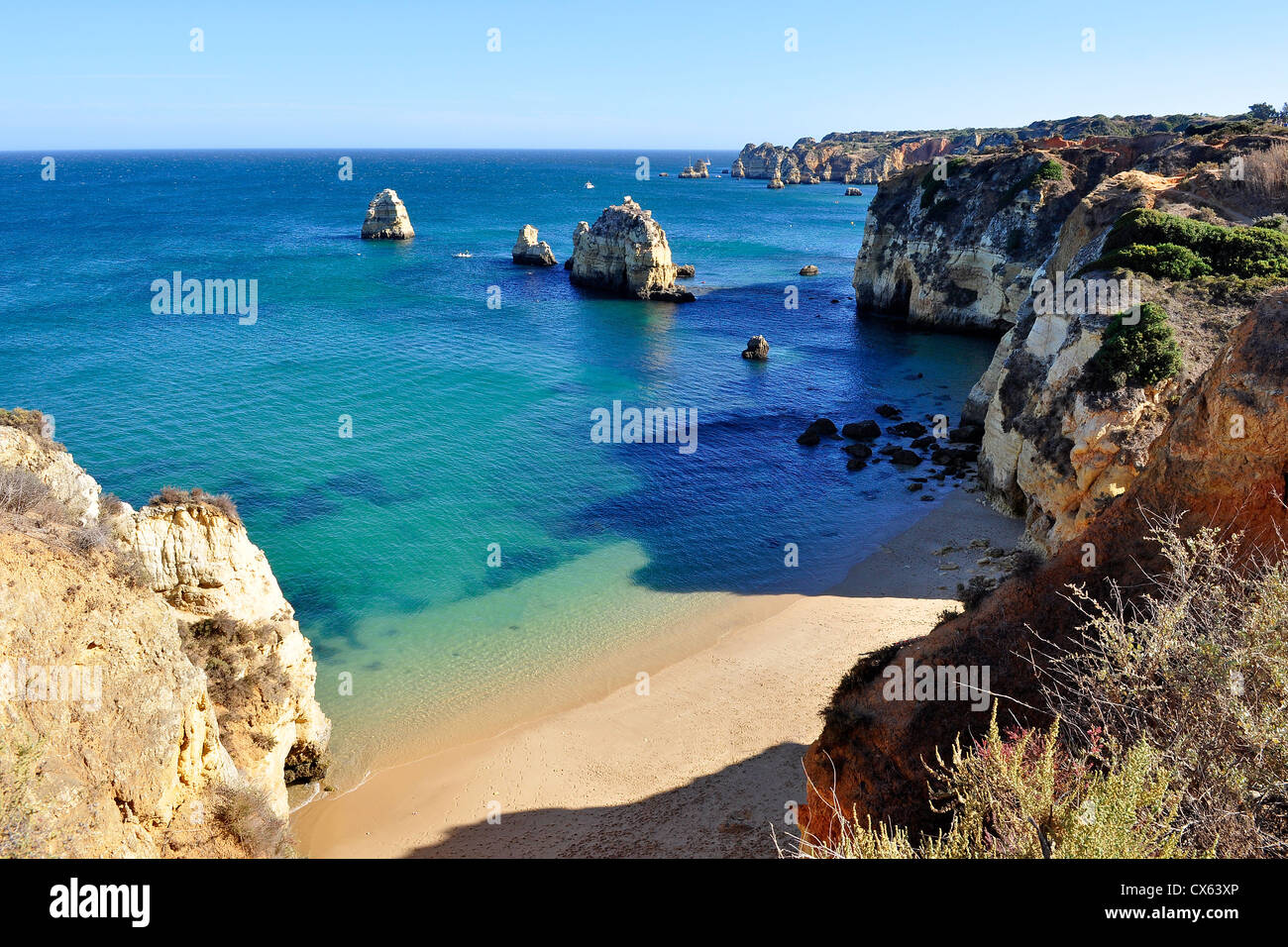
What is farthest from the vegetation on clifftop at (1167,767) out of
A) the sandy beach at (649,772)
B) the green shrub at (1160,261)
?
the green shrub at (1160,261)

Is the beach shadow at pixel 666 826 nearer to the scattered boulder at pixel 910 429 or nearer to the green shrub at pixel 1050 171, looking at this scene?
the scattered boulder at pixel 910 429

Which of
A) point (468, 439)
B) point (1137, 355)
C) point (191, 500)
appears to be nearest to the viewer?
point (191, 500)

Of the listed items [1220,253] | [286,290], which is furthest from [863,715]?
[286,290]

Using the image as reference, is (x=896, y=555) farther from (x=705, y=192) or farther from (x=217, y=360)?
(x=705, y=192)

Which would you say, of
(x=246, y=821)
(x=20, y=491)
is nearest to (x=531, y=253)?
(x=20, y=491)

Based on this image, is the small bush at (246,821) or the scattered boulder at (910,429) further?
the scattered boulder at (910,429)

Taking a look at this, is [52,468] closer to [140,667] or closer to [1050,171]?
[140,667]

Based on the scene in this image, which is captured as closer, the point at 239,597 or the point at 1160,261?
the point at 239,597

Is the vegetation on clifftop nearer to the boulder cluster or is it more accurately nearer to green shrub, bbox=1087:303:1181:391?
green shrub, bbox=1087:303:1181:391
